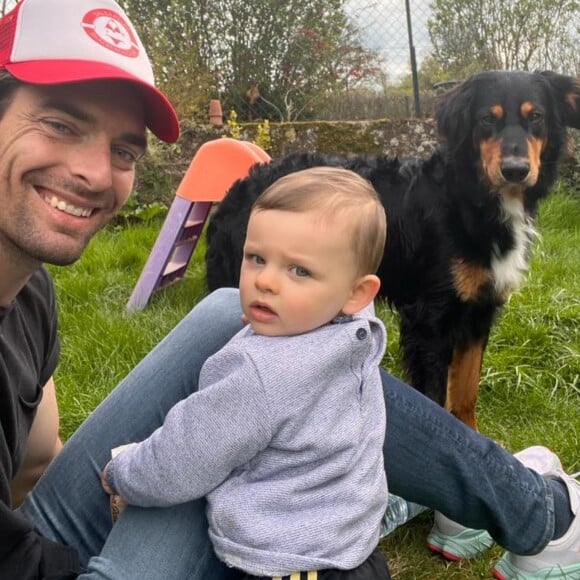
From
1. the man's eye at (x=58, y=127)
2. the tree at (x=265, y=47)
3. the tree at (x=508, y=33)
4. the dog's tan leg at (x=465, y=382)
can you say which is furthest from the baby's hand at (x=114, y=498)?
the tree at (x=508, y=33)

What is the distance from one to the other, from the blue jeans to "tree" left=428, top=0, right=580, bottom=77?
218 inches

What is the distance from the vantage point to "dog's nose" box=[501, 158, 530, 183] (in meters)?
2.72

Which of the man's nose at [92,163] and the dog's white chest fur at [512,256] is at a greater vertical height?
the man's nose at [92,163]

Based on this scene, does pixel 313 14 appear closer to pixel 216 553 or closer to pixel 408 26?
pixel 408 26

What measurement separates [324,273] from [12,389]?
722 mm

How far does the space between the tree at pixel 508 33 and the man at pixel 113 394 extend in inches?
216

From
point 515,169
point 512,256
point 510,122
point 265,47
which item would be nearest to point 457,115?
A: point 510,122

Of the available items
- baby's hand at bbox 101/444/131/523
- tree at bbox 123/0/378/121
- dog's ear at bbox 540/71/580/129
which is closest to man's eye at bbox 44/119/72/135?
baby's hand at bbox 101/444/131/523

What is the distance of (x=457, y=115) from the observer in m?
2.97

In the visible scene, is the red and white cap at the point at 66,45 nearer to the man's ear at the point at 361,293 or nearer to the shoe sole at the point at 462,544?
the man's ear at the point at 361,293

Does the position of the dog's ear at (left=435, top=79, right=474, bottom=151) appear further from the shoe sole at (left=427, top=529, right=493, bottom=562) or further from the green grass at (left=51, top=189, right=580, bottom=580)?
the shoe sole at (left=427, top=529, right=493, bottom=562)

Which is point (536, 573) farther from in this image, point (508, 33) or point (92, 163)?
point (508, 33)

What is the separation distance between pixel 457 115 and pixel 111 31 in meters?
Answer: 1.82

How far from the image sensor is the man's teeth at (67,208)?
1505mm
